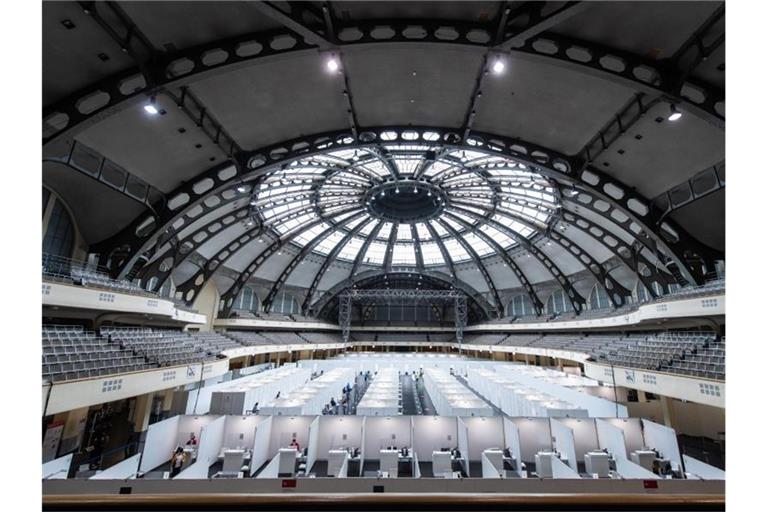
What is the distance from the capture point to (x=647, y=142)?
19.7 metres

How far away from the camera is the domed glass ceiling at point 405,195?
28156mm

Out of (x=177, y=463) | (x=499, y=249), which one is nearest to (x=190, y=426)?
(x=177, y=463)

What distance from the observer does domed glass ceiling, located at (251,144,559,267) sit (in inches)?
1109

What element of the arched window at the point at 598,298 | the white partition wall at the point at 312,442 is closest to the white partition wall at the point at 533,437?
the white partition wall at the point at 312,442

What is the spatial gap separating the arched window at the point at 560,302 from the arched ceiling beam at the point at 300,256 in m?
28.6

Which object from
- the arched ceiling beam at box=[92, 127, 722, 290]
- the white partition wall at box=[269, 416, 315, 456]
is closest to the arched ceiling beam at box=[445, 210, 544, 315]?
the arched ceiling beam at box=[92, 127, 722, 290]

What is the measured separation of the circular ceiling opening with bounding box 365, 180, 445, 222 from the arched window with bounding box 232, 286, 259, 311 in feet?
70.7

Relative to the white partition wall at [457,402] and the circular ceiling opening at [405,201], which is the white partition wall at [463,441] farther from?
the circular ceiling opening at [405,201]

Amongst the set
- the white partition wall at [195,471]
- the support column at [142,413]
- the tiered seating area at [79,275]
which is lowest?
the support column at [142,413]

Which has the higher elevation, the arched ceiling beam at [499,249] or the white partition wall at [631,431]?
the arched ceiling beam at [499,249]

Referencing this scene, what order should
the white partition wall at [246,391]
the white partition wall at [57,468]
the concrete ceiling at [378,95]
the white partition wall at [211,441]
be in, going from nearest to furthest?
the white partition wall at [57,468] < the concrete ceiling at [378,95] < the white partition wall at [211,441] < the white partition wall at [246,391]

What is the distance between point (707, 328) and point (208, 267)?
45.0m

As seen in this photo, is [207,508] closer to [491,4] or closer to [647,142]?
[491,4]
